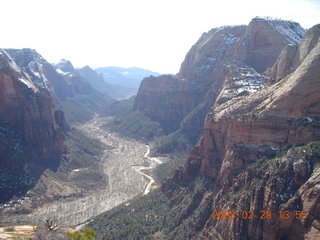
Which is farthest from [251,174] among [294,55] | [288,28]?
[288,28]

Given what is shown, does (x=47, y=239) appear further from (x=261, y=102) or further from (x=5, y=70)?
(x=5, y=70)

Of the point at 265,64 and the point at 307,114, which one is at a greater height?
the point at 265,64

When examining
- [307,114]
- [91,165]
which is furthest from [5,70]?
[307,114]

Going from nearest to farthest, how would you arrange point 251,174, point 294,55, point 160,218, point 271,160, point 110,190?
point 271,160 < point 251,174 < point 160,218 < point 294,55 < point 110,190
